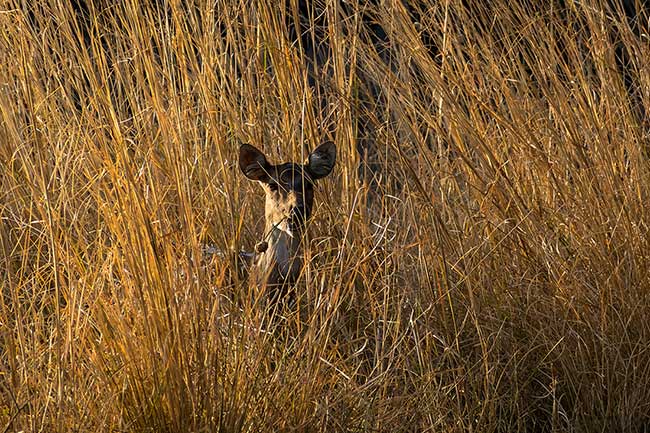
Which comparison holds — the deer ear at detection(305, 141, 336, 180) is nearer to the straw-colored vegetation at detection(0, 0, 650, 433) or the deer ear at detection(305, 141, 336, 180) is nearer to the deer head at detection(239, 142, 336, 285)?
the deer head at detection(239, 142, 336, 285)

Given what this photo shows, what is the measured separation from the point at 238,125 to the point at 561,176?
0.98 m

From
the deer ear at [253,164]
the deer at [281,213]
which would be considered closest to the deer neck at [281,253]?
the deer at [281,213]

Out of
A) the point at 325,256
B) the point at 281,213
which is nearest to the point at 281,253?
the point at 281,213

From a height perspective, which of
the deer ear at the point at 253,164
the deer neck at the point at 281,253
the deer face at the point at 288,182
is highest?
the deer ear at the point at 253,164

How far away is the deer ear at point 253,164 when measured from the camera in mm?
3354

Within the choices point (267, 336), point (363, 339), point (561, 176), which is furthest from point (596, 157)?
point (267, 336)

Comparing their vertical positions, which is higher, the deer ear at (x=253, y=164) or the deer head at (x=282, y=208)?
the deer ear at (x=253, y=164)

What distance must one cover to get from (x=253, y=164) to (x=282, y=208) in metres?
0.14

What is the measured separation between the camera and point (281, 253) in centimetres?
335

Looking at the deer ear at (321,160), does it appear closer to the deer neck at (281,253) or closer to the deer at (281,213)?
the deer at (281,213)

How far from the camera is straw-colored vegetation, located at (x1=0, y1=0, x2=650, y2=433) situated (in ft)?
9.17

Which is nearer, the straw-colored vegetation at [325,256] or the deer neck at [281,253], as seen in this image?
the straw-colored vegetation at [325,256]

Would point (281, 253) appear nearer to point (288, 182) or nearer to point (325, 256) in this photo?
point (288, 182)

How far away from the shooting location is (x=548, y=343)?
11.1 ft
